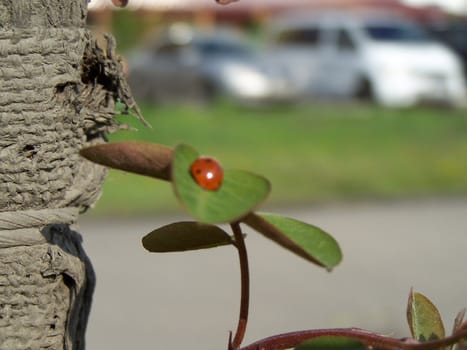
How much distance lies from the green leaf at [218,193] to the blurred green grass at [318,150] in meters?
5.20

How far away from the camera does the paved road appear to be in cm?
452

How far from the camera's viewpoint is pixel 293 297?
5102 millimetres

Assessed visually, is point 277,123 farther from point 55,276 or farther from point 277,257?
point 55,276

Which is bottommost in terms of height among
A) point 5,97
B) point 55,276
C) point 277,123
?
point 277,123

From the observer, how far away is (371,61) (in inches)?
529

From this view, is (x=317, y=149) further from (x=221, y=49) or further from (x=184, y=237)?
(x=184, y=237)

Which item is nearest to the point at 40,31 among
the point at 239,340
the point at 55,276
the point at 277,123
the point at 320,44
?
the point at 55,276

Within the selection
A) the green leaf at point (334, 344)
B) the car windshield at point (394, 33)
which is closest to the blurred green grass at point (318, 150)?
the car windshield at point (394, 33)

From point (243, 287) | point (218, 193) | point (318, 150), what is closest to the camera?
point (218, 193)

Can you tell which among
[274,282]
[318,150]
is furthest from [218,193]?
[318,150]

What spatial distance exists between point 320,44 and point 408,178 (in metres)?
6.60

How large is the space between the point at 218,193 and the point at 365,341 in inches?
7.7

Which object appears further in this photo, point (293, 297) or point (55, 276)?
point (293, 297)

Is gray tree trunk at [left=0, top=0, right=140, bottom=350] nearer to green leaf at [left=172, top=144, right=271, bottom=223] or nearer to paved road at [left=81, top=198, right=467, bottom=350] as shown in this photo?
green leaf at [left=172, top=144, right=271, bottom=223]
